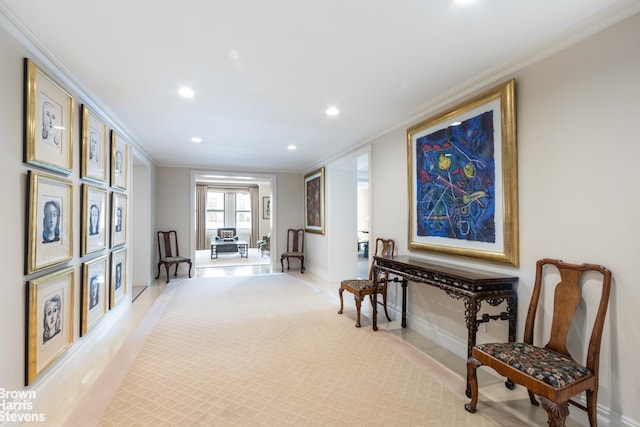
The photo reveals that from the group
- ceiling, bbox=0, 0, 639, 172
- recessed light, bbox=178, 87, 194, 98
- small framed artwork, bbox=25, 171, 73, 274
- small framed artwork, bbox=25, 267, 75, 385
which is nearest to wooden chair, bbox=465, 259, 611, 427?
ceiling, bbox=0, 0, 639, 172

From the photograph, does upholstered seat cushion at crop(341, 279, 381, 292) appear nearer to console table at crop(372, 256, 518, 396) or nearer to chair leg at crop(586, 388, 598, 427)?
console table at crop(372, 256, 518, 396)

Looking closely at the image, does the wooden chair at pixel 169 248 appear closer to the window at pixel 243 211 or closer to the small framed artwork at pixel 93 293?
the small framed artwork at pixel 93 293

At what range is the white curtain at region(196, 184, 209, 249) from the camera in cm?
1107

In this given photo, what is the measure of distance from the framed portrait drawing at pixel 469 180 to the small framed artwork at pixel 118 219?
350 centimetres

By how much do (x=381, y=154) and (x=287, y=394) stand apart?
3075mm

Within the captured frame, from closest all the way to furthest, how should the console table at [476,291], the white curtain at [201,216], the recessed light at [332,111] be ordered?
the console table at [476,291] → the recessed light at [332,111] → the white curtain at [201,216]

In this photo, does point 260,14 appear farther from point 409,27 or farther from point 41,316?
point 41,316

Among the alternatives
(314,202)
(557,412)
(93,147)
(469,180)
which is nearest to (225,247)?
(314,202)

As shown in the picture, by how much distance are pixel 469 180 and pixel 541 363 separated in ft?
4.95

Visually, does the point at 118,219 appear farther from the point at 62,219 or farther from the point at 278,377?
the point at 278,377


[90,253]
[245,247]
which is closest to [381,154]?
[90,253]

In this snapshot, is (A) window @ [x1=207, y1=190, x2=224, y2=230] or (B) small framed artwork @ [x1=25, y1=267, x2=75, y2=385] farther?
(A) window @ [x1=207, y1=190, x2=224, y2=230]

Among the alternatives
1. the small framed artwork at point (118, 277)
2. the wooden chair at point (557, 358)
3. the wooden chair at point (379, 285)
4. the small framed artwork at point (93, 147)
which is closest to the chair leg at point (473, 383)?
the wooden chair at point (557, 358)

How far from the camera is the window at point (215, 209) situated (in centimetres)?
1182
